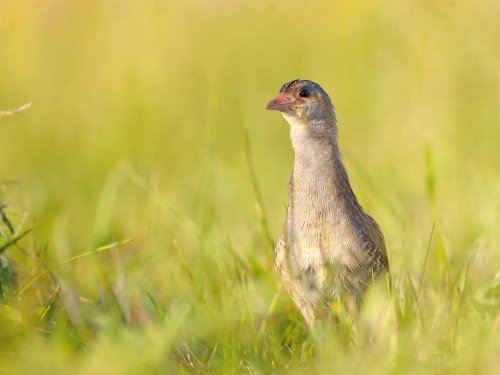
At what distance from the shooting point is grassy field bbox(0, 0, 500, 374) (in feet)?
11.6

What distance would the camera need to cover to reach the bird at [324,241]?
13.6ft

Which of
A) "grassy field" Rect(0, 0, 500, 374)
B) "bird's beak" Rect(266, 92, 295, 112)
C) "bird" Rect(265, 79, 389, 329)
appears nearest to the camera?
"grassy field" Rect(0, 0, 500, 374)

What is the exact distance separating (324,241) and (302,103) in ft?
2.24

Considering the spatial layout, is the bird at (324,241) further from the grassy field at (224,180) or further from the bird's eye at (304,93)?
the bird's eye at (304,93)

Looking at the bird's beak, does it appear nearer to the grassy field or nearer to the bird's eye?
the bird's eye

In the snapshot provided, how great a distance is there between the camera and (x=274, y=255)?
14.4ft

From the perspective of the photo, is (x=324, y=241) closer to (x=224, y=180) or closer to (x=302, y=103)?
(x=302, y=103)

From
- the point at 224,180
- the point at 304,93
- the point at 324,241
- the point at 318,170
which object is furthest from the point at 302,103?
the point at 224,180

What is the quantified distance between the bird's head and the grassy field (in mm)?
282

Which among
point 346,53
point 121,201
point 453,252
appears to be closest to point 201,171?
point 121,201

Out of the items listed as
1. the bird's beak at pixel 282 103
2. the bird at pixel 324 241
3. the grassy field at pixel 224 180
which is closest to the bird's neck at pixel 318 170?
the bird at pixel 324 241

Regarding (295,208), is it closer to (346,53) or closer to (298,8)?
(346,53)

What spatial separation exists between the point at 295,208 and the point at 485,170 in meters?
2.09

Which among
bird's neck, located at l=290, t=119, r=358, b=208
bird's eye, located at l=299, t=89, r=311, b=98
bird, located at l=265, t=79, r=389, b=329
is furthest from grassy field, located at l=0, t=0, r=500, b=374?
bird's eye, located at l=299, t=89, r=311, b=98
